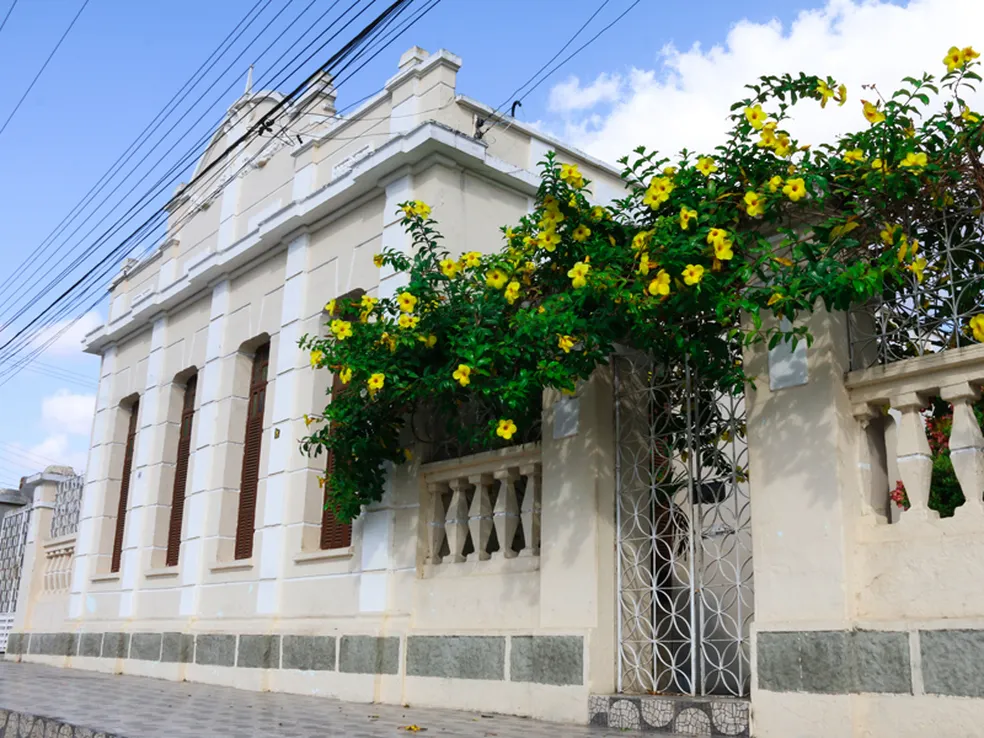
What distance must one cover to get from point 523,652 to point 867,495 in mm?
2658

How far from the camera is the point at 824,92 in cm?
605

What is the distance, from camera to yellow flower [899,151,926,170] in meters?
5.23

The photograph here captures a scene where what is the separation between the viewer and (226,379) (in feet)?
39.8

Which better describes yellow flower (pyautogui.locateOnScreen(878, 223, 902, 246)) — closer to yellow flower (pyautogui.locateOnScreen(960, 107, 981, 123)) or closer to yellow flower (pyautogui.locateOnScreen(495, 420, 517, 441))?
yellow flower (pyautogui.locateOnScreen(960, 107, 981, 123))

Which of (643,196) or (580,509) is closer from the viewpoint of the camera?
(643,196)

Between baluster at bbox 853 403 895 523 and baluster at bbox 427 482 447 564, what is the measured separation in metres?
3.66

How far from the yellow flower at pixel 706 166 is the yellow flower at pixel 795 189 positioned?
56 centimetres

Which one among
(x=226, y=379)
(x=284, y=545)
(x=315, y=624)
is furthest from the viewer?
(x=226, y=379)

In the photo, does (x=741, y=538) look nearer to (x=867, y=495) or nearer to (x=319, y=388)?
(x=867, y=495)

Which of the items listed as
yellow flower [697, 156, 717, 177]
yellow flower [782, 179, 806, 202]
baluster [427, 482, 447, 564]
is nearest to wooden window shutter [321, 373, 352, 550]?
baluster [427, 482, 447, 564]

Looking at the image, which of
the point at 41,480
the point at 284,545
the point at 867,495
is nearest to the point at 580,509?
the point at 867,495

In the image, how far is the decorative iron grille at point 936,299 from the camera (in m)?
5.31

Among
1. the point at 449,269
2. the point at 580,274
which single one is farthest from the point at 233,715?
the point at 580,274

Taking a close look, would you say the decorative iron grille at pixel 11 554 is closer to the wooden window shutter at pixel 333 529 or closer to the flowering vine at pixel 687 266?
the wooden window shutter at pixel 333 529
